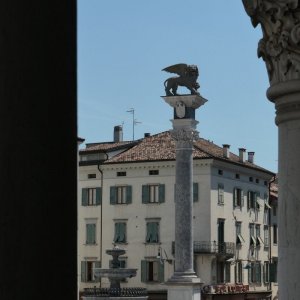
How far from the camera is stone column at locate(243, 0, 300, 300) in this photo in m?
4.45

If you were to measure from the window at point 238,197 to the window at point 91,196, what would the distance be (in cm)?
1038

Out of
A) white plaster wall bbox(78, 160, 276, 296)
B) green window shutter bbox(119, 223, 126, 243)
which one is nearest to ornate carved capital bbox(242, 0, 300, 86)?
white plaster wall bbox(78, 160, 276, 296)

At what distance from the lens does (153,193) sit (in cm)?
6681

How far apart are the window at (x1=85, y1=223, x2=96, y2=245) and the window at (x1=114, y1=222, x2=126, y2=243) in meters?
1.72

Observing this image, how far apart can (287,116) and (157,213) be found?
6220 cm

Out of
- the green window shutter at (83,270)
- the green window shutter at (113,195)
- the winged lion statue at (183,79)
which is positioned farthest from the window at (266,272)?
the winged lion statue at (183,79)

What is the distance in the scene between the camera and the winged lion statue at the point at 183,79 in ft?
100

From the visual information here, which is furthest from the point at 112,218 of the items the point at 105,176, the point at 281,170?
the point at 281,170

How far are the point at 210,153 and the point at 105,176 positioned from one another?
26.9 ft

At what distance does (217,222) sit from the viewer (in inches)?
2608

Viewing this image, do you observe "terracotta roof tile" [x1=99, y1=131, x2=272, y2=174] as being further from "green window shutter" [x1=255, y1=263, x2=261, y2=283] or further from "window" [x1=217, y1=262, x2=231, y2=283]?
"green window shutter" [x1=255, y1=263, x2=261, y2=283]

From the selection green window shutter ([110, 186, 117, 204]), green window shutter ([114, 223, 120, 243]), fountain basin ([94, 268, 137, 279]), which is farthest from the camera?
green window shutter ([110, 186, 117, 204])

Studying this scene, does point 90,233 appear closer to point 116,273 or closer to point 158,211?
point 158,211
